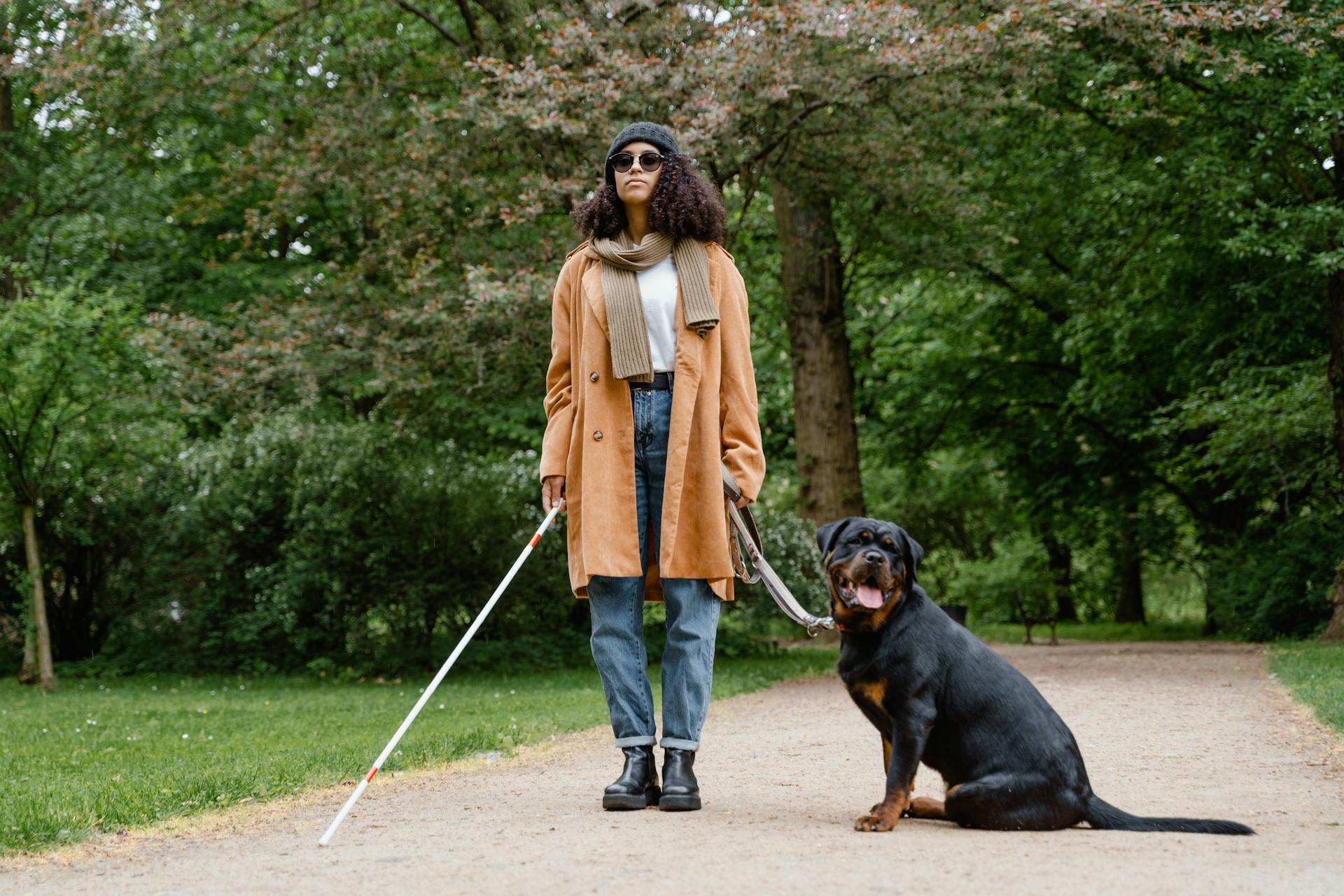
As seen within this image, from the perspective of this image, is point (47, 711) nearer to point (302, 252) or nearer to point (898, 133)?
point (898, 133)

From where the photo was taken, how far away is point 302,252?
21688 millimetres

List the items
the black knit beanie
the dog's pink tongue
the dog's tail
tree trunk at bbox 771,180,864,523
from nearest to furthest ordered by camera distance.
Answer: the dog's tail < the dog's pink tongue < the black knit beanie < tree trunk at bbox 771,180,864,523

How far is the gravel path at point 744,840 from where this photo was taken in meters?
3.55

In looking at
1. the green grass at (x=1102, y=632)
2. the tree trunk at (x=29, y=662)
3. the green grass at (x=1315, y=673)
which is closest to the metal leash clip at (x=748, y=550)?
the green grass at (x=1315, y=673)

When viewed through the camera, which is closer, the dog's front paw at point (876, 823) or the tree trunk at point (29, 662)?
the dog's front paw at point (876, 823)

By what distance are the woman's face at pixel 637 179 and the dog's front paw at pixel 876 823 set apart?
2.32 metres

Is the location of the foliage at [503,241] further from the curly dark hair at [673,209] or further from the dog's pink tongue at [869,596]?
the dog's pink tongue at [869,596]

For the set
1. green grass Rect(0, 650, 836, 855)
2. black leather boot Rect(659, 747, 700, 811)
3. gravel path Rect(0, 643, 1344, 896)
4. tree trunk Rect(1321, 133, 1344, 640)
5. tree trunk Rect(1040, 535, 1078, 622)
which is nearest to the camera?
gravel path Rect(0, 643, 1344, 896)

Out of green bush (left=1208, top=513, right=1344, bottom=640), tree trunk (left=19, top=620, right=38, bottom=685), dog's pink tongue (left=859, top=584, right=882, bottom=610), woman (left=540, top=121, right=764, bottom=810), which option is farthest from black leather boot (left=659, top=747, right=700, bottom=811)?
green bush (left=1208, top=513, right=1344, bottom=640)

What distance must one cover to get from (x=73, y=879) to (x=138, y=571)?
40.1 feet

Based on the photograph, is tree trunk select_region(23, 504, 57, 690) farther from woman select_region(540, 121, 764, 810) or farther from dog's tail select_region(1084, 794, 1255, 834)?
dog's tail select_region(1084, 794, 1255, 834)

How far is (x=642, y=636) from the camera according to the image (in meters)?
4.86

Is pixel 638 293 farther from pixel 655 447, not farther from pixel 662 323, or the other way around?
pixel 655 447

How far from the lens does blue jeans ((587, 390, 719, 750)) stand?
479 cm
